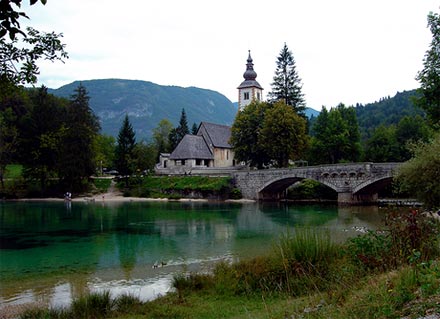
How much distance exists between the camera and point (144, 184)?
58.8m

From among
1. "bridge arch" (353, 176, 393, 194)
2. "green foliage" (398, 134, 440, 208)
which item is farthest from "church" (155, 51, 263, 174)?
"green foliage" (398, 134, 440, 208)

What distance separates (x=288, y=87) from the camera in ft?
201

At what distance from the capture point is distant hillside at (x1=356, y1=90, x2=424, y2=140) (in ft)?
364

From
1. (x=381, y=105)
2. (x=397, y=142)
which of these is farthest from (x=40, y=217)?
(x=381, y=105)

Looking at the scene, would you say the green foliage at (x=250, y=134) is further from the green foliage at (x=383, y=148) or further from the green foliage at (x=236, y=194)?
the green foliage at (x=383, y=148)

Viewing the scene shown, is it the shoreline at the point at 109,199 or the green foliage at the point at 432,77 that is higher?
the green foliage at the point at 432,77

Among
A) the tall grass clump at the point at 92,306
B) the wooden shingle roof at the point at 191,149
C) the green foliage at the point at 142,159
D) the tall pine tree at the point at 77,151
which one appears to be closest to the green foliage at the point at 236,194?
the wooden shingle roof at the point at 191,149

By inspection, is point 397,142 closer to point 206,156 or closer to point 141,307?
point 206,156

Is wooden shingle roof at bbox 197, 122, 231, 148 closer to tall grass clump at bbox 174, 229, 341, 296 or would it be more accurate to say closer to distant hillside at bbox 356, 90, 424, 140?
distant hillside at bbox 356, 90, 424, 140

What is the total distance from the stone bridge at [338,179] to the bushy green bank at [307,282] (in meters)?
→ 27.2

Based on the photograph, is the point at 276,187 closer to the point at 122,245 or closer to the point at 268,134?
the point at 268,134

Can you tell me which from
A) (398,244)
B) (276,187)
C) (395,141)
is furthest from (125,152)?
(398,244)

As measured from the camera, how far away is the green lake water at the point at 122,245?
13359 mm

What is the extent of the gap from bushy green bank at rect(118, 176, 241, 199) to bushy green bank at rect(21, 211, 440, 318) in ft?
136
